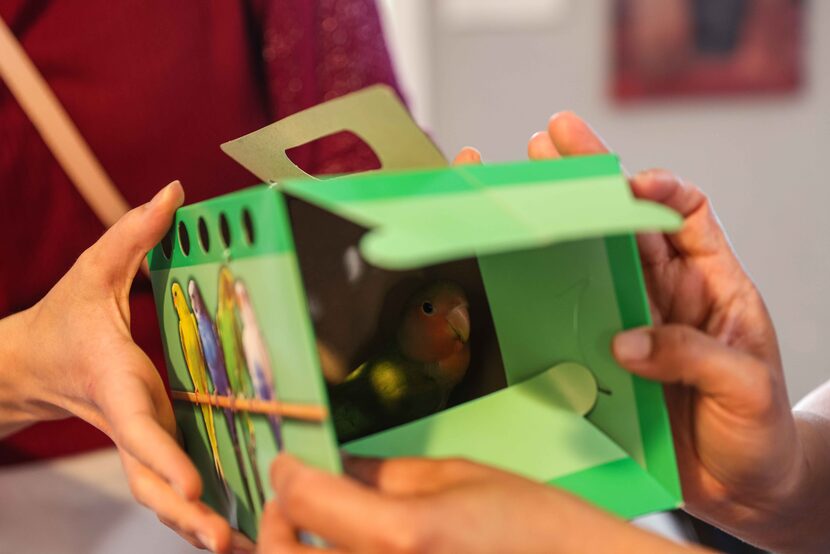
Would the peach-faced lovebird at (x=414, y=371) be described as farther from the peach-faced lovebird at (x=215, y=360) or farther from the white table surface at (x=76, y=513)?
the white table surface at (x=76, y=513)

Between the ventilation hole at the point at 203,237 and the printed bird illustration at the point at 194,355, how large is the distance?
0.04 metres

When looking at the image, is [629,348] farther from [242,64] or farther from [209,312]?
[242,64]

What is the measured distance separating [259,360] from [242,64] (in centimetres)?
49

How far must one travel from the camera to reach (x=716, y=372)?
0.44m

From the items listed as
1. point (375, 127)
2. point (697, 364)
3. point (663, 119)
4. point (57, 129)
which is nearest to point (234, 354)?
point (375, 127)

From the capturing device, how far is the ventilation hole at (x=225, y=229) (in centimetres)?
39

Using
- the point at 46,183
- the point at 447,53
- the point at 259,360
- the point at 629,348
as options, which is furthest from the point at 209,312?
the point at 447,53

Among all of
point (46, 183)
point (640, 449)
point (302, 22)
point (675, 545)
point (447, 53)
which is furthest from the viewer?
point (447, 53)

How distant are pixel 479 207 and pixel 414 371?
202mm

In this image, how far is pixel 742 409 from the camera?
45 cm

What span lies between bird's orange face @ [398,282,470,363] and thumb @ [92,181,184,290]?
0.56ft

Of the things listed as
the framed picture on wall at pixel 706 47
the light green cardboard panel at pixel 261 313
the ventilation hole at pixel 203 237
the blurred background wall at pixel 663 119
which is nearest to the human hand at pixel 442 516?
the light green cardboard panel at pixel 261 313

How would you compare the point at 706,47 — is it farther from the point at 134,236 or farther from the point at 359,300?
the point at 134,236

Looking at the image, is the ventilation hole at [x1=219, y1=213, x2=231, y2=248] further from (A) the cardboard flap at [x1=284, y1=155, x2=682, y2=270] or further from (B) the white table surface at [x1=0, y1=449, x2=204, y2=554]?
(B) the white table surface at [x1=0, y1=449, x2=204, y2=554]
